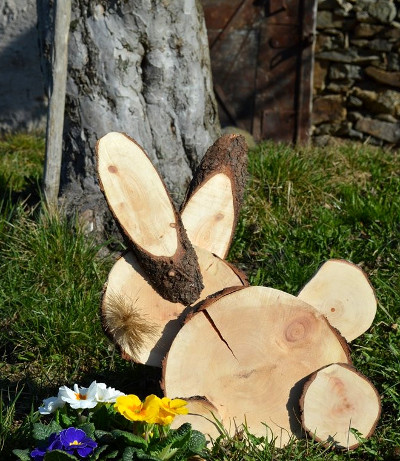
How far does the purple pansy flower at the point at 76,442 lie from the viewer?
2.24 meters

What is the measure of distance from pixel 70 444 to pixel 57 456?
5 centimetres

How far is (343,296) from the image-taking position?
118 inches

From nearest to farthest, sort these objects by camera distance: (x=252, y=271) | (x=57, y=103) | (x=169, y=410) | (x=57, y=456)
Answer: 1. (x=57, y=456)
2. (x=169, y=410)
3. (x=57, y=103)
4. (x=252, y=271)

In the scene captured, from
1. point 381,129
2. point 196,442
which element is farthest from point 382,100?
point 196,442

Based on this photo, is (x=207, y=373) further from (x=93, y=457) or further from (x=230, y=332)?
(x=93, y=457)

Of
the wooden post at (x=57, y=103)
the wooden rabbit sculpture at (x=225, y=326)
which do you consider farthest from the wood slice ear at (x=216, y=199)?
the wooden post at (x=57, y=103)

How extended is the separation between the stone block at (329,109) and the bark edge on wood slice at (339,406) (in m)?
4.88

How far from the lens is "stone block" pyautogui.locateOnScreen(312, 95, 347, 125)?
724cm

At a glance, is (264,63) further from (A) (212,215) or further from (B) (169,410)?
(B) (169,410)

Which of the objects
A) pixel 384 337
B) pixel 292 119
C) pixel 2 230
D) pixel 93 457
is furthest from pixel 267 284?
pixel 292 119

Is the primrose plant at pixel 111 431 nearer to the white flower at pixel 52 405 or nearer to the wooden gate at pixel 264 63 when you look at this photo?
the white flower at pixel 52 405

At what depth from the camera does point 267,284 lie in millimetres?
3803

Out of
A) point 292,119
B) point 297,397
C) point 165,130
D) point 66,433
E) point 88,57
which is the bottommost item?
point 292,119

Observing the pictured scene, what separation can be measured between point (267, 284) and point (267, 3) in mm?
4007
